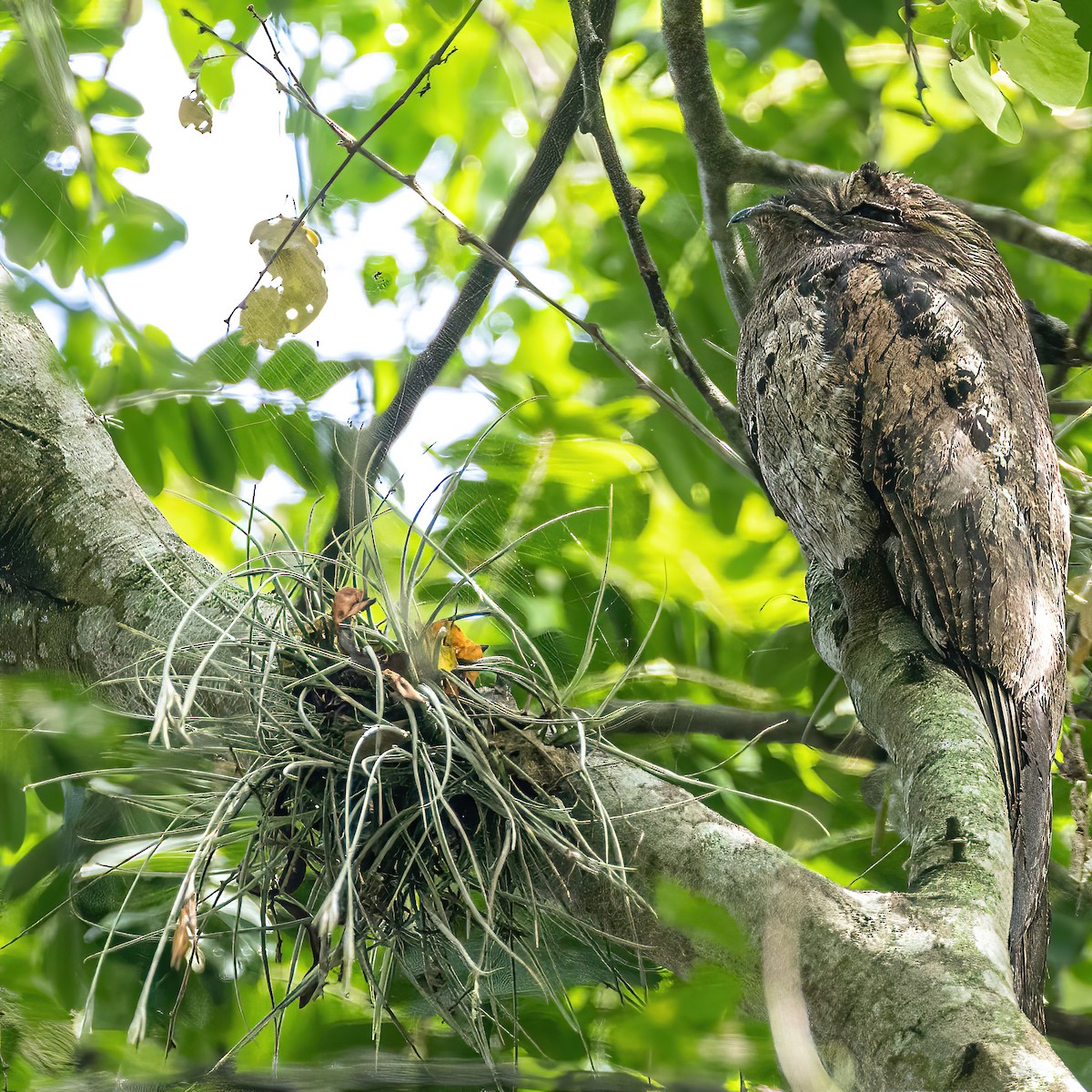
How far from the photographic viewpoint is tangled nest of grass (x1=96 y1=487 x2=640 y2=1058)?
49.0 inches

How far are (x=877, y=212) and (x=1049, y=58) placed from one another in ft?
4.24

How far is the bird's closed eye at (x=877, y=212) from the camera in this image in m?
2.59

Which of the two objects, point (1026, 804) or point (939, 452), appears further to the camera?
point (939, 452)

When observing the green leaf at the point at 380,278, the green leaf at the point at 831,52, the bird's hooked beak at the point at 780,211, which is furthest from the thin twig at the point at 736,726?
the green leaf at the point at 831,52

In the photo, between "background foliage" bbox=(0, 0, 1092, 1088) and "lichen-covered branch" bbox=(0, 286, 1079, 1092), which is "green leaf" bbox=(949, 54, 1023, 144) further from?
"lichen-covered branch" bbox=(0, 286, 1079, 1092)

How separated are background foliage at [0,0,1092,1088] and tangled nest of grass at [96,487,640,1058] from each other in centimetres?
22

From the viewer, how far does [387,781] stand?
1.28 metres

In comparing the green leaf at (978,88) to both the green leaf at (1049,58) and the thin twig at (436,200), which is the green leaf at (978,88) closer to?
the green leaf at (1049,58)

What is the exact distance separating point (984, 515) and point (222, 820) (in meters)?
1.65

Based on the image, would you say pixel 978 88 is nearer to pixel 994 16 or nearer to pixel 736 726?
pixel 994 16

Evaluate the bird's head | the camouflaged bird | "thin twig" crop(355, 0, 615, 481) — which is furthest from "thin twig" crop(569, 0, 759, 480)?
the bird's head

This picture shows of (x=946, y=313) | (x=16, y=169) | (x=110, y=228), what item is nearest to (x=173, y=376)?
(x=110, y=228)

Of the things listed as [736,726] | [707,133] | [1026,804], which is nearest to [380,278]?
[707,133]

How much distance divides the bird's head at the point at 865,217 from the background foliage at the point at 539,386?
0.39 meters
